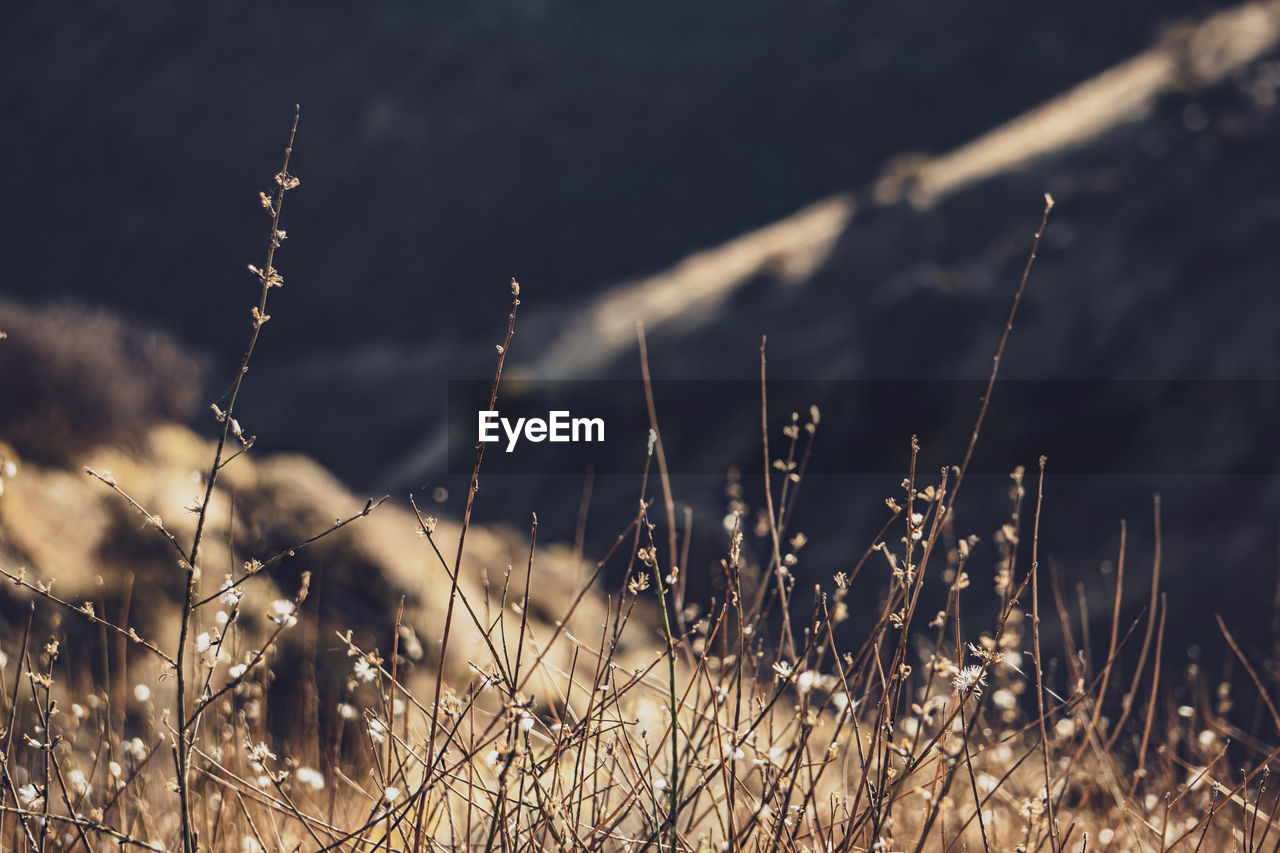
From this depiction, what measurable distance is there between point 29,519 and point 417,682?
1.89 meters

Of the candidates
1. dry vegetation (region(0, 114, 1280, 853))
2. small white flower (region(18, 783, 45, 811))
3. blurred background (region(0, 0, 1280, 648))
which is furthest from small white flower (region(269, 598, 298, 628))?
blurred background (region(0, 0, 1280, 648))

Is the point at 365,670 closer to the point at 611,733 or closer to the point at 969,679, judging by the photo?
the point at 969,679

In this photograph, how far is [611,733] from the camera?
94.4 inches

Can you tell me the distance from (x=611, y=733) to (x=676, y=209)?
33770 millimetres

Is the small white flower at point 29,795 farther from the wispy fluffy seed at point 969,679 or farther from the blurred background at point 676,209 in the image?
the blurred background at point 676,209

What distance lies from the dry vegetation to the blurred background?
660 centimetres

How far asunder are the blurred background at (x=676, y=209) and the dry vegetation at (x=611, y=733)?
6603 mm

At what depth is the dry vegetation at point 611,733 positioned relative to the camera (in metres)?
1.26

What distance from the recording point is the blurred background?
1436 cm

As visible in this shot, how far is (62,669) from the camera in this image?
140 inches

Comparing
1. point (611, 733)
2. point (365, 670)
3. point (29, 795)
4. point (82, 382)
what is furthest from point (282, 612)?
point (82, 382)

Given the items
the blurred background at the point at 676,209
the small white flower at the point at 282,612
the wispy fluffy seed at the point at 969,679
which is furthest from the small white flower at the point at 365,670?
the blurred background at the point at 676,209

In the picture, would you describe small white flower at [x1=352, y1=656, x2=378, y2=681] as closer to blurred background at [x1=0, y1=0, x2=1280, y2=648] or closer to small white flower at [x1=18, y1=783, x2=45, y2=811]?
small white flower at [x1=18, y1=783, x2=45, y2=811]

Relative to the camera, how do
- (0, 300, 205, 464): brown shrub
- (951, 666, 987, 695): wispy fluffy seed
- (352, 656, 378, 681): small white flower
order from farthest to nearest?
1. (0, 300, 205, 464): brown shrub
2. (352, 656, 378, 681): small white flower
3. (951, 666, 987, 695): wispy fluffy seed
